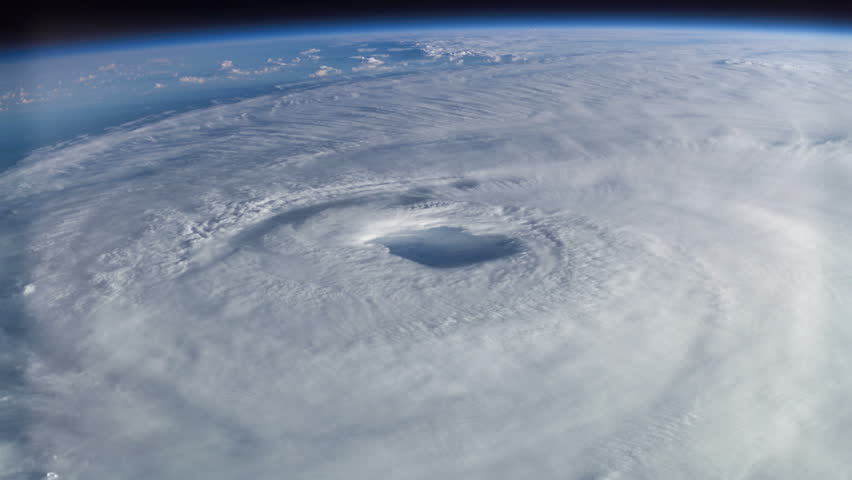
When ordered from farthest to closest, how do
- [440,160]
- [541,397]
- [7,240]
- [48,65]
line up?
[48,65] → [440,160] → [7,240] → [541,397]

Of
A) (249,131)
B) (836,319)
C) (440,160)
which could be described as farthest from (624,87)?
(836,319)

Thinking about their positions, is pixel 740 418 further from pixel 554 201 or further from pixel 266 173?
pixel 266 173

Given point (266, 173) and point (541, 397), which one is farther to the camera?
point (266, 173)

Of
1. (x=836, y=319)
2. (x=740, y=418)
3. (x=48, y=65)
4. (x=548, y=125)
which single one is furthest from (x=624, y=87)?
(x=48, y=65)

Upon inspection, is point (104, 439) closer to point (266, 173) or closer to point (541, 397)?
point (541, 397)

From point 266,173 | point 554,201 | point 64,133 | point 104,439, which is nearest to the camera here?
point 104,439

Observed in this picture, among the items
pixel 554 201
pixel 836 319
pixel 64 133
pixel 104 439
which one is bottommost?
pixel 104 439

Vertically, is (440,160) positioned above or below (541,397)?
above
